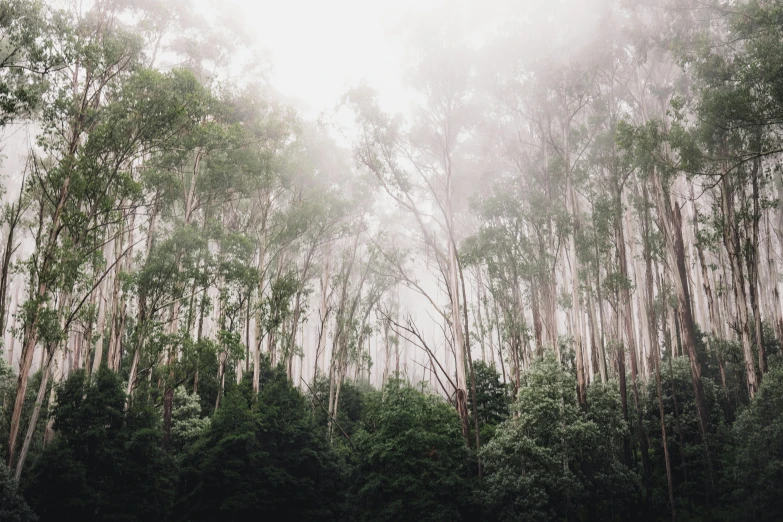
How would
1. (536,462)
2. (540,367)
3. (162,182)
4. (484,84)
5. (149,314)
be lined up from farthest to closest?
(484,84)
(162,182)
(149,314)
(540,367)
(536,462)

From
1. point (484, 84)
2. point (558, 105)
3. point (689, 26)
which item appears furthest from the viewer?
point (484, 84)

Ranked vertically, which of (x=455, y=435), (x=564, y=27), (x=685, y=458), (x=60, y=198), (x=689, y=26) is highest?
(x=564, y=27)

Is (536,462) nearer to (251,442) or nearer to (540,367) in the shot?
(540,367)

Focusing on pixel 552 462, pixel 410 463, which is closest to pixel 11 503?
pixel 410 463

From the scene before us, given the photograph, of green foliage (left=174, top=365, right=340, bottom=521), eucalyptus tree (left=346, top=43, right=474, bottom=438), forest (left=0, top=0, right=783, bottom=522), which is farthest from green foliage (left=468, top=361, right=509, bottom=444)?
green foliage (left=174, top=365, right=340, bottom=521)

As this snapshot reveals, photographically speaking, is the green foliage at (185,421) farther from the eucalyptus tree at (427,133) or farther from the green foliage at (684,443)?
the green foliage at (684,443)

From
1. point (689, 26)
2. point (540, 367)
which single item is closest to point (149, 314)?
point (540, 367)

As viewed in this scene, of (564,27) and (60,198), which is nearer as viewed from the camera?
(60,198)

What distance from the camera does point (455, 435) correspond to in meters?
10.2

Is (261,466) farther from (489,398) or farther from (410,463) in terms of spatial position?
(489,398)

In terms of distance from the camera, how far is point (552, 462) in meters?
9.72

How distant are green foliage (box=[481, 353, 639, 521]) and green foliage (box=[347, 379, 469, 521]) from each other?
818 millimetres

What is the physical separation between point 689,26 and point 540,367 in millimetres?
11820

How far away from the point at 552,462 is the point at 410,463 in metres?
2.94
